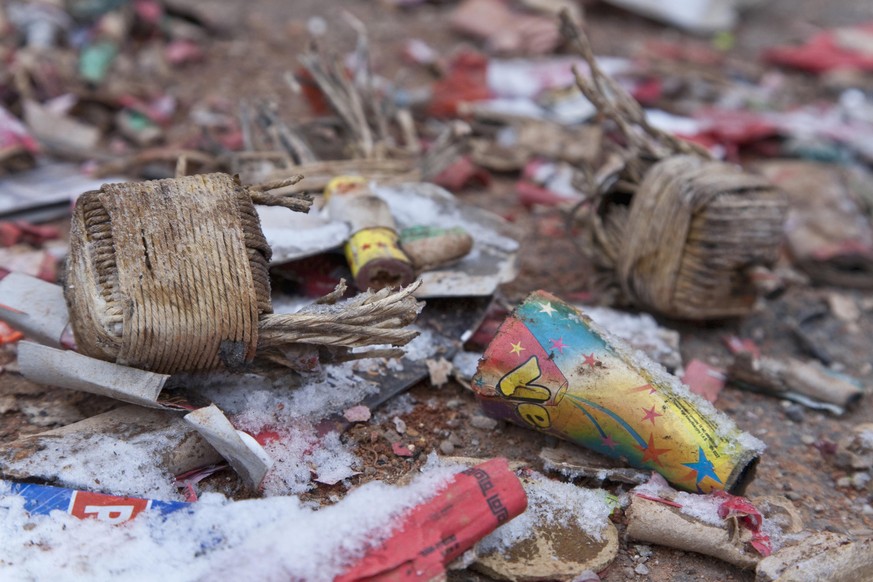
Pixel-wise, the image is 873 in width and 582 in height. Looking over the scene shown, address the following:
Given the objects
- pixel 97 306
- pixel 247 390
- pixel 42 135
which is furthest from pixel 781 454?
pixel 42 135

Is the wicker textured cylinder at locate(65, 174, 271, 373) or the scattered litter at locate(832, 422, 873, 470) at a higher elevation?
the wicker textured cylinder at locate(65, 174, 271, 373)

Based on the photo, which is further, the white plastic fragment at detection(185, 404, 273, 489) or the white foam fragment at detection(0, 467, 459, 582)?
the white plastic fragment at detection(185, 404, 273, 489)

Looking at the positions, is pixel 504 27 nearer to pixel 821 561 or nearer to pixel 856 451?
pixel 856 451

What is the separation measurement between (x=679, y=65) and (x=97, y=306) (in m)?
4.09

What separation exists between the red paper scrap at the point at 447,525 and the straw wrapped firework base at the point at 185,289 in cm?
38

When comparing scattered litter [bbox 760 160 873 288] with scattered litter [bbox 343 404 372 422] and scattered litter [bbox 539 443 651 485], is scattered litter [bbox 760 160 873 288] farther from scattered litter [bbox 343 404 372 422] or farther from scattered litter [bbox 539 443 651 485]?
scattered litter [bbox 343 404 372 422]

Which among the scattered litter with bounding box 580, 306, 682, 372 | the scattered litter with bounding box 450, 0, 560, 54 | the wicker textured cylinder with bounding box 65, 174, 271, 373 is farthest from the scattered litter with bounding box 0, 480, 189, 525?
the scattered litter with bounding box 450, 0, 560, 54

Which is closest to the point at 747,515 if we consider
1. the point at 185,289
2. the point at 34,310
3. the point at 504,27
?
the point at 185,289

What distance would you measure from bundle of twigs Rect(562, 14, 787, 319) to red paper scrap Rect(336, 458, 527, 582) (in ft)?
3.42

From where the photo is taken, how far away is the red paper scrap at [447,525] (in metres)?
1.48

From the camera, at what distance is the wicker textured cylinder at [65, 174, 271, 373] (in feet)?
5.58

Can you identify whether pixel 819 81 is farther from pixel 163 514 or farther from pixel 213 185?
pixel 163 514

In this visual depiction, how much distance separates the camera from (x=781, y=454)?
213 centimetres

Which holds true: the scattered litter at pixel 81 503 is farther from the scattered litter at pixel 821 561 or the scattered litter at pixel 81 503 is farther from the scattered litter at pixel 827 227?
the scattered litter at pixel 827 227
